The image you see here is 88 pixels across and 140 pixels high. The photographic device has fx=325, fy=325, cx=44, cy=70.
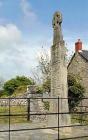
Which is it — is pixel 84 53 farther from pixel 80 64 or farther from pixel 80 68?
pixel 80 68

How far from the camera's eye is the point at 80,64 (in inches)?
1385

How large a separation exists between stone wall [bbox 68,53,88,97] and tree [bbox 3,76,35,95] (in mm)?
15854

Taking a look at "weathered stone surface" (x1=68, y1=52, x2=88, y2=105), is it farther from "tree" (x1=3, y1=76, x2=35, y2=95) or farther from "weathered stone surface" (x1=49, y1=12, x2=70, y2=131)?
"weathered stone surface" (x1=49, y1=12, x2=70, y2=131)

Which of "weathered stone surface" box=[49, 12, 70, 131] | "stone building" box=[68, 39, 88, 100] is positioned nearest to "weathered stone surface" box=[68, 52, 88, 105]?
"stone building" box=[68, 39, 88, 100]

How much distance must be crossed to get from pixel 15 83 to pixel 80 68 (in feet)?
65.3

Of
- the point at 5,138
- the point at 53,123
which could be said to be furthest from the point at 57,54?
the point at 5,138

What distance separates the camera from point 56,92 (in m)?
16.0

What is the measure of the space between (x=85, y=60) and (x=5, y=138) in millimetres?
21980

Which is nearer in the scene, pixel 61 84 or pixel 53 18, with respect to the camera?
pixel 61 84

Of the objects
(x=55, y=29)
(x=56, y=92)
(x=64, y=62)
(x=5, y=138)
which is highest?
(x=55, y=29)

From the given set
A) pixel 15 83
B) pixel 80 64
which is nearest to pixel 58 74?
pixel 80 64

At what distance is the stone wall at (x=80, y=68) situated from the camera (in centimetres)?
3353

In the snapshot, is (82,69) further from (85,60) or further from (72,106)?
(72,106)

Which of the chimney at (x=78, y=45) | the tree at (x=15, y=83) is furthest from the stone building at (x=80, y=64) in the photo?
the tree at (x=15, y=83)
